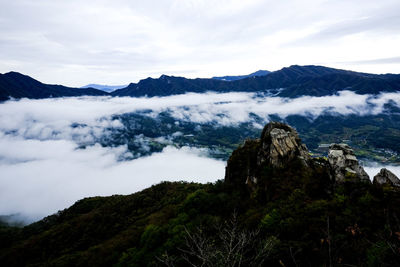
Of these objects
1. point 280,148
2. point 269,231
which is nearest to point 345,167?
point 280,148

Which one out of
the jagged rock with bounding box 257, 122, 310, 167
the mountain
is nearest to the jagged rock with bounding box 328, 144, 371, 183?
the mountain

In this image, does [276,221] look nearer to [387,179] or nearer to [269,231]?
[269,231]

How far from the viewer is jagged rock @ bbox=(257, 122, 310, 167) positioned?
1310 inches

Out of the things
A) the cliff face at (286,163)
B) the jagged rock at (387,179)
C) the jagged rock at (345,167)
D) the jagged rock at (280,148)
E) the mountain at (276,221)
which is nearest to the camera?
the mountain at (276,221)

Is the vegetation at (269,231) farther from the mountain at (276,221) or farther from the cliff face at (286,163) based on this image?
the cliff face at (286,163)

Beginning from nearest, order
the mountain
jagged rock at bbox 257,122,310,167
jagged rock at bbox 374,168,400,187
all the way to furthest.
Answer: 1. the mountain
2. jagged rock at bbox 374,168,400,187
3. jagged rock at bbox 257,122,310,167

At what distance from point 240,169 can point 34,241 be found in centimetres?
7352

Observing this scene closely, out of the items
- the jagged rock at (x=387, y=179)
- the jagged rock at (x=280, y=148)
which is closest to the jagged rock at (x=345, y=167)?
the jagged rock at (x=387, y=179)

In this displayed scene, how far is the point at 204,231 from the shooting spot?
2895 cm

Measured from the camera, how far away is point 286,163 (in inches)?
1293

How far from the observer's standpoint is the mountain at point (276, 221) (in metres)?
13.1

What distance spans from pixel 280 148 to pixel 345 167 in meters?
10.1

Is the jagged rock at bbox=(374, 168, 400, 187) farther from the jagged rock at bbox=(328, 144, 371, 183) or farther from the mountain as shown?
the jagged rock at bbox=(328, 144, 371, 183)

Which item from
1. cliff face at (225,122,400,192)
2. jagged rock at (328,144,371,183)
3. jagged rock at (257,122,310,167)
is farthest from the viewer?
jagged rock at (257,122,310,167)
